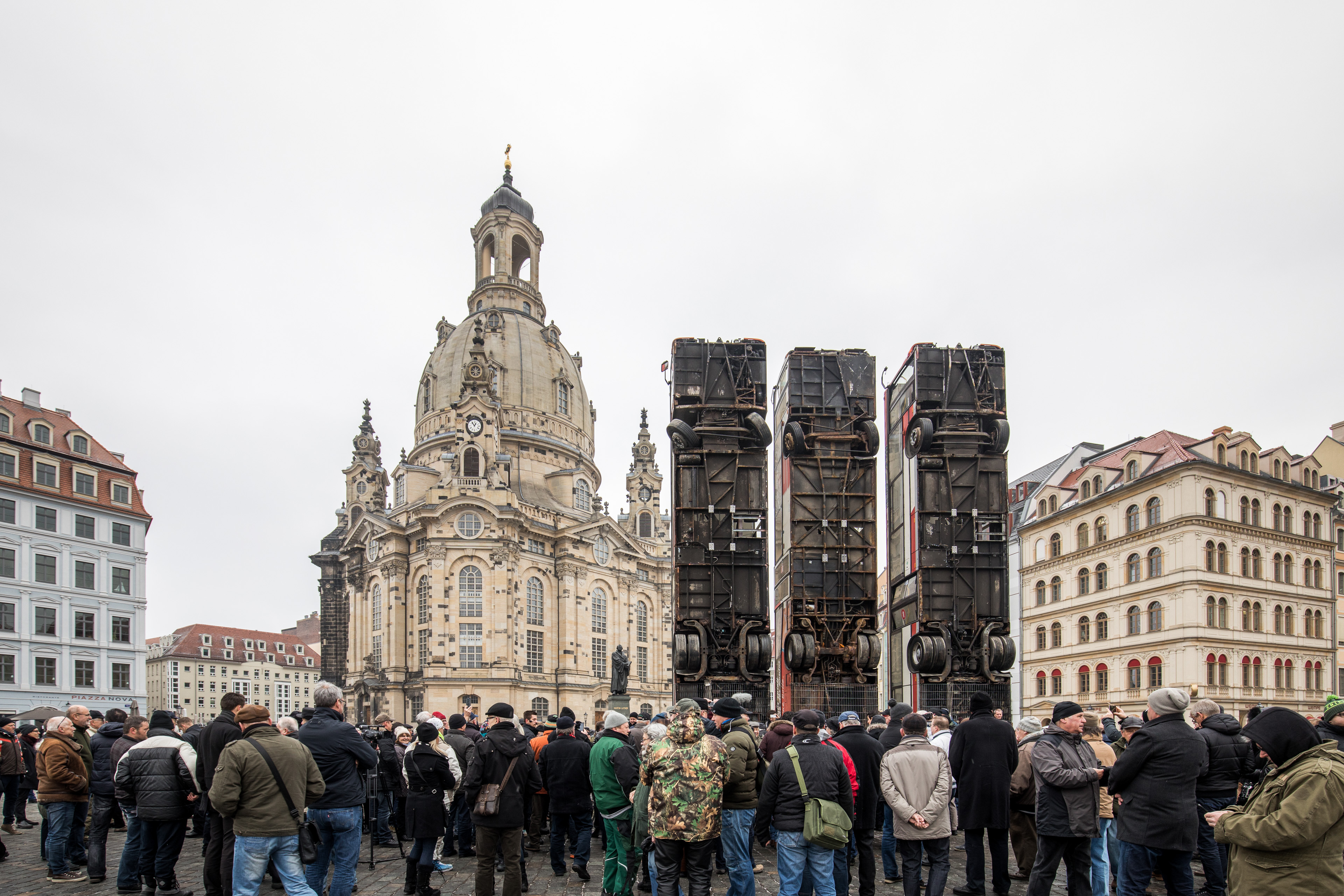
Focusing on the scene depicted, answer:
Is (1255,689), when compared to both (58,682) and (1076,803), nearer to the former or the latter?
(1076,803)

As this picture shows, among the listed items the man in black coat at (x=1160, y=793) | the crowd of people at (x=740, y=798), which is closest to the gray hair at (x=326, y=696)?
the crowd of people at (x=740, y=798)

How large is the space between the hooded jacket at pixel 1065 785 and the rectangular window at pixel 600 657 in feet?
189

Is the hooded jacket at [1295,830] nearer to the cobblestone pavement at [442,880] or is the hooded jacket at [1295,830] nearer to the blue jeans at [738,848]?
the blue jeans at [738,848]

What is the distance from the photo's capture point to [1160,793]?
6.88 metres

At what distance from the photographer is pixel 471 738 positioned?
10.9 metres

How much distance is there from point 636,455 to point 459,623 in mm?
26358

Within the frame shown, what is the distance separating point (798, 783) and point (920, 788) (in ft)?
4.65

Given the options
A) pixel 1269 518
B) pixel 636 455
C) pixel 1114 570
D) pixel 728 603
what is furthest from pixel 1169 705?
pixel 636 455

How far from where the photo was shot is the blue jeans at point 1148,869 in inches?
277

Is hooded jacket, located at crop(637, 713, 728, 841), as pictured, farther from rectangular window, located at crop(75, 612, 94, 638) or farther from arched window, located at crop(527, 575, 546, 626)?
arched window, located at crop(527, 575, 546, 626)

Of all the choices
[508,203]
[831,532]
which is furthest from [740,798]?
[508,203]

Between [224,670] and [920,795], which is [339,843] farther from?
[224,670]

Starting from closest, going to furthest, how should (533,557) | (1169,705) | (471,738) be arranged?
(1169,705) → (471,738) → (533,557)

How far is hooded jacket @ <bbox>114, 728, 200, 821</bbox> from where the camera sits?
30.1 feet
